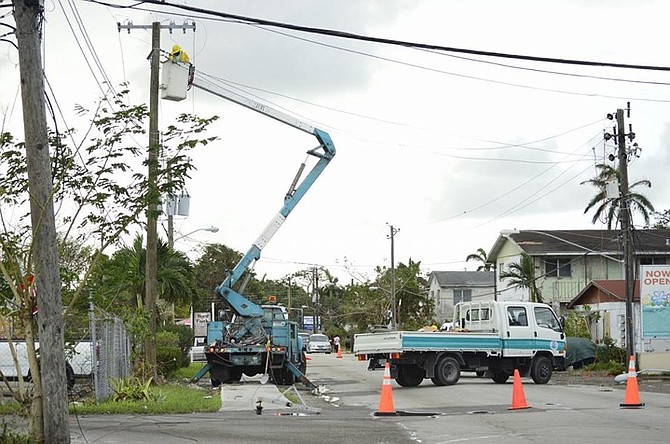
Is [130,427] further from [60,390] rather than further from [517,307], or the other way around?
[517,307]

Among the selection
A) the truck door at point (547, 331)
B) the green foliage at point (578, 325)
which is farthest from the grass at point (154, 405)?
the green foliage at point (578, 325)

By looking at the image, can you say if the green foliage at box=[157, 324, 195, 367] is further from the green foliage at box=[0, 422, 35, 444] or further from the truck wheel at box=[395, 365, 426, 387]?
the green foliage at box=[0, 422, 35, 444]

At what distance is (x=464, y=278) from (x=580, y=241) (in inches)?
1038

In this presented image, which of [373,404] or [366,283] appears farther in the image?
[366,283]

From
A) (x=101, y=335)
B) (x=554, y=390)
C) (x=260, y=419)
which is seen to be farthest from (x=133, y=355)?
(x=554, y=390)

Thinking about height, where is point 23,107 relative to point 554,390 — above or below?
above

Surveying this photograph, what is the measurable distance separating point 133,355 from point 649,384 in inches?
620

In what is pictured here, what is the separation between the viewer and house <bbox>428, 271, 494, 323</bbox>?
8538cm

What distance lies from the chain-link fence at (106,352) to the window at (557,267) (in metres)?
38.2

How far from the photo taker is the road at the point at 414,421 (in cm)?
1480

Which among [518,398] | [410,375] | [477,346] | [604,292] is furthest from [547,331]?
[604,292]

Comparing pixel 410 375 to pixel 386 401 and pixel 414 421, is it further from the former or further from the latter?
pixel 414 421

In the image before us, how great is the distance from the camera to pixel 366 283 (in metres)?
85.4

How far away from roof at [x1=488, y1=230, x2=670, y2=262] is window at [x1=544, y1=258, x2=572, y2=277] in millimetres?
702
